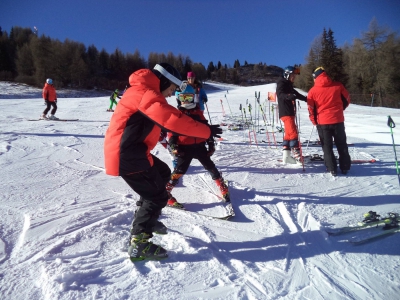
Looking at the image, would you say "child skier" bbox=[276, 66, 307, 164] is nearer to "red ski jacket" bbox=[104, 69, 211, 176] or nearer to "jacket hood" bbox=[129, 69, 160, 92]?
"red ski jacket" bbox=[104, 69, 211, 176]

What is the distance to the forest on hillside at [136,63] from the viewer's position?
2667cm

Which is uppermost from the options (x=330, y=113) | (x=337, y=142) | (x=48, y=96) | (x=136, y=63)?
(x=136, y=63)

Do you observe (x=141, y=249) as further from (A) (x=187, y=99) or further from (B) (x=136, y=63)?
(B) (x=136, y=63)

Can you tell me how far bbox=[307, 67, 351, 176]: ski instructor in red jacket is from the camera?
464 centimetres

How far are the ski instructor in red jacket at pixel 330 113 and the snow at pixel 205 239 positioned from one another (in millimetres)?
315

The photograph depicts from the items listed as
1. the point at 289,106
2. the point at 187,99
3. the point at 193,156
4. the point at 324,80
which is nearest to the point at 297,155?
the point at 289,106

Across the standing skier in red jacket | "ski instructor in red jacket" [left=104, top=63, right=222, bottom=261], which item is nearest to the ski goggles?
"ski instructor in red jacket" [left=104, top=63, right=222, bottom=261]

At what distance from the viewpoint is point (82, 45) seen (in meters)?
52.3

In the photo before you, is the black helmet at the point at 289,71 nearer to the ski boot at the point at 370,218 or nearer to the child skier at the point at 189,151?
the child skier at the point at 189,151

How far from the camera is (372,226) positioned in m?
2.85

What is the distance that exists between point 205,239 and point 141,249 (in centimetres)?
70

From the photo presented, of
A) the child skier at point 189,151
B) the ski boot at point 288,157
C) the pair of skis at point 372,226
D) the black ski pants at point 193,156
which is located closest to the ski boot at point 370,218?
the pair of skis at point 372,226

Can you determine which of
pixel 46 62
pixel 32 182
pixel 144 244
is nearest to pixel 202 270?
pixel 144 244

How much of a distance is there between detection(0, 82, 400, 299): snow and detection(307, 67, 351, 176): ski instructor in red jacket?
1.03 ft
